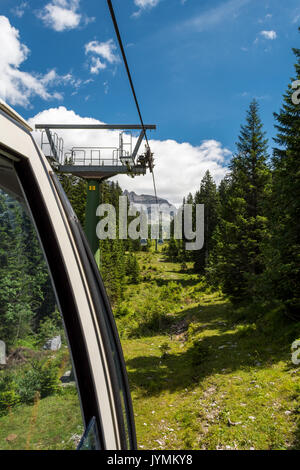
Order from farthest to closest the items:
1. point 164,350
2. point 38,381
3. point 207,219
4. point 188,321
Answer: point 207,219
point 188,321
point 164,350
point 38,381

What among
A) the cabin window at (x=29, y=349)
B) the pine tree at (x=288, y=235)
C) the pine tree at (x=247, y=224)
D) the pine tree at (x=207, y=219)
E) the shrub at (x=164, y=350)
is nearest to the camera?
the cabin window at (x=29, y=349)

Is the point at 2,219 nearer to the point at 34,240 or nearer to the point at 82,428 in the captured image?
the point at 34,240

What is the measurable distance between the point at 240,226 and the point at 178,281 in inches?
992

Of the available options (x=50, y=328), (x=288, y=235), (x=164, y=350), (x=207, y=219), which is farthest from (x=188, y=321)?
(x=207, y=219)

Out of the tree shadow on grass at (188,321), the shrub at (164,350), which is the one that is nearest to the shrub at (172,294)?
the tree shadow on grass at (188,321)

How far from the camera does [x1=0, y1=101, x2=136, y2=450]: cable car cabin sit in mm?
1044

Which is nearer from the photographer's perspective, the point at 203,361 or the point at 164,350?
the point at 203,361

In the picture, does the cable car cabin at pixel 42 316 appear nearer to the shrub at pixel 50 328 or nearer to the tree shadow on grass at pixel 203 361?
the shrub at pixel 50 328

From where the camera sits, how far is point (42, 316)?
3.61 feet

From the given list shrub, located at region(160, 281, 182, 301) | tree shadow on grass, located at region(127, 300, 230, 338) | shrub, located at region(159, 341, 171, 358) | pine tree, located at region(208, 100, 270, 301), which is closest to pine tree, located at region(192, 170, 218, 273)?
shrub, located at region(160, 281, 182, 301)

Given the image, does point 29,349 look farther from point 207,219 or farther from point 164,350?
point 207,219

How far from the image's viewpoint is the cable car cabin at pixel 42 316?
104 centimetres

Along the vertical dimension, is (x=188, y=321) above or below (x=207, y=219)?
below
